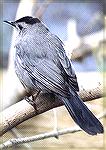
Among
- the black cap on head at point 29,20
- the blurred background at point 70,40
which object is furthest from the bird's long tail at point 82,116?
the blurred background at point 70,40

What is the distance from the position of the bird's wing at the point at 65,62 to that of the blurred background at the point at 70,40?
56cm

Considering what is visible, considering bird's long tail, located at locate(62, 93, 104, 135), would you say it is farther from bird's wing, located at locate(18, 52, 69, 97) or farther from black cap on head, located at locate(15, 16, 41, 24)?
black cap on head, located at locate(15, 16, 41, 24)

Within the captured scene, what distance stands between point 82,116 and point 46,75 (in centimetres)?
24

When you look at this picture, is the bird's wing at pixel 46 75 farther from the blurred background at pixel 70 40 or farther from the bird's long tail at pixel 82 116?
the blurred background at pixel 70 40

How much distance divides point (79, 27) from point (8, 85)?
875 millimetres

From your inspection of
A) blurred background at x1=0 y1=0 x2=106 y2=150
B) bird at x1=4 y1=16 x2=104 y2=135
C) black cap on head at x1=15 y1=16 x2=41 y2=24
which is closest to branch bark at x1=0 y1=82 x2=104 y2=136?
bird at x1=4 y1=16 x2=104 y2=135

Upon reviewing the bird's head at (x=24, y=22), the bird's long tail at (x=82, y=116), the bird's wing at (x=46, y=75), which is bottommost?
the bird's long tail at (x=82, y=116)

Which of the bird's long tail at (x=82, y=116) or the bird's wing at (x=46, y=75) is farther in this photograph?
the bird's wing at (x=46, y=75)

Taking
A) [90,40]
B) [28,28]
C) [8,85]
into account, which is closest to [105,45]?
[90,40]

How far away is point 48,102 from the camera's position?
157cm

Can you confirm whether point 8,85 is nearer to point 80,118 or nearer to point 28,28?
point 28,28

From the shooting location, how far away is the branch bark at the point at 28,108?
1450 millimetres

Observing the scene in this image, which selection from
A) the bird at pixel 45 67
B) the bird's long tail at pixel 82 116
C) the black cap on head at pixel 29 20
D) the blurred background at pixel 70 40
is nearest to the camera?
the bird's long tail at pixel 82 116

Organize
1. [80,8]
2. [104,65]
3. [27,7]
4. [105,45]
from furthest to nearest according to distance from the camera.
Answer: [80,8]
[105,45]
[27,7]
[104,65]
